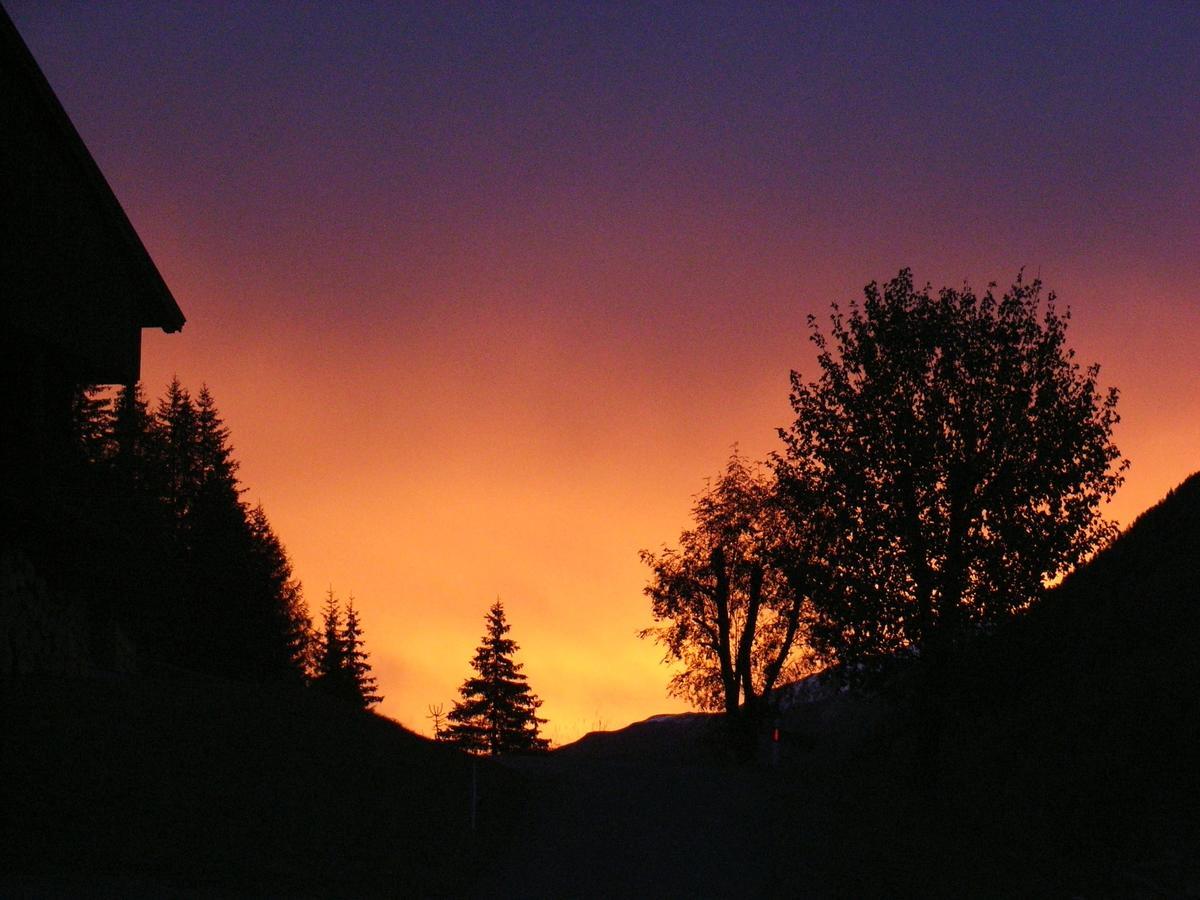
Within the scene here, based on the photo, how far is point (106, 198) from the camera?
82.2 ft

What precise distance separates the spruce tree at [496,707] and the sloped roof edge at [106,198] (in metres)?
40.3

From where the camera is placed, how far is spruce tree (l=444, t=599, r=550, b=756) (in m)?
64.6

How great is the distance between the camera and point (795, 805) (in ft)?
94.2

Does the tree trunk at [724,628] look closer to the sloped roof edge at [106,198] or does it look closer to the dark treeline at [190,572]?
the dark treeline at [190,572]

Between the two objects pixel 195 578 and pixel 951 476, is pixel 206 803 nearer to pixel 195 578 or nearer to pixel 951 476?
pixel 951 476

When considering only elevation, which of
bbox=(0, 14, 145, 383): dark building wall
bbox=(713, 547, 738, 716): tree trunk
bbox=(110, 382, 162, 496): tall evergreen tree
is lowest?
bbox=(713, 547, 738, 716): tree trunk

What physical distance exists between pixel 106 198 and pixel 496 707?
44688 mm

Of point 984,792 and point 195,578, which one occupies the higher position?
point 195,578

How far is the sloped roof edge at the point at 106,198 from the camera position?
2211cm

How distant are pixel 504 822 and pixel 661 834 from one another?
140 inches

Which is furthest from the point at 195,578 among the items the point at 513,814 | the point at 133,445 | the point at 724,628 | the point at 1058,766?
the point at 1058,766

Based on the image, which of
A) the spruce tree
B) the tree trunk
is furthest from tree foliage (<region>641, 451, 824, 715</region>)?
the spruce tree

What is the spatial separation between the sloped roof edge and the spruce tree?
4028 centimetres

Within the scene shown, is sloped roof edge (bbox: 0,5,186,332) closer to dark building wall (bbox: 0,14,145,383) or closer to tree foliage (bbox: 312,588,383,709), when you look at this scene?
dark building wall (bbox: 0,14,145,383)
